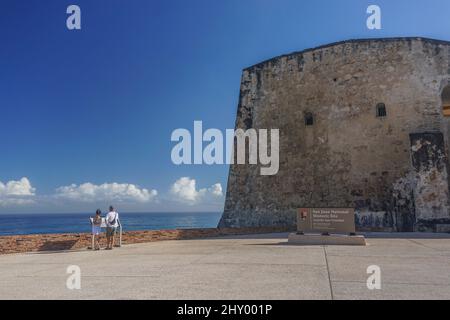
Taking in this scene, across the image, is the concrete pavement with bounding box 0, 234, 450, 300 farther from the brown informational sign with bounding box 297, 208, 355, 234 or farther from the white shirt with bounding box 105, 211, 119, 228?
the white shirt with bounding box 105, 211, 119, 228

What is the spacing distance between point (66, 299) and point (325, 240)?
23.4 feet

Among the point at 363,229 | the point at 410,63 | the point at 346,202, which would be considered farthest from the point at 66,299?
the point at 410,63

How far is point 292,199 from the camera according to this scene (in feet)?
55.2

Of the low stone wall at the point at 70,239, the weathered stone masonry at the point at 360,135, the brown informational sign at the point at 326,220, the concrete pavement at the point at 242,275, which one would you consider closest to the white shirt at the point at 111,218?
the low stone wall at the point at 70,239

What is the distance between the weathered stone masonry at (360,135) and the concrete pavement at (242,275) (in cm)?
680

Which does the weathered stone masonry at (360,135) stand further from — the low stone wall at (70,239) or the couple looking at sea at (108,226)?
the couple looking at sea at (108,226)

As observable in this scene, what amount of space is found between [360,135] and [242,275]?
488 inches

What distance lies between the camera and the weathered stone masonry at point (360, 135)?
13.8m

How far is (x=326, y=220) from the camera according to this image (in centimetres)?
973

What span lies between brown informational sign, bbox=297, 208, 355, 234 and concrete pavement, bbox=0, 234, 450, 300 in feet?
4.97

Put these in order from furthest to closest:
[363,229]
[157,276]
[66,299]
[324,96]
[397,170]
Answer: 1. [324,96]
2. [397,170]
3. [363,229]
4. [157,276]
5. [66,299]

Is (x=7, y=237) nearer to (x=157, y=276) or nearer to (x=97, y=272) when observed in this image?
(x=97, y=272)

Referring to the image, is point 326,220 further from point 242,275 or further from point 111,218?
point 111,218

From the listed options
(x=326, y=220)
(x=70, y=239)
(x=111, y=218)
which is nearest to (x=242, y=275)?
(x=326, y=220)
